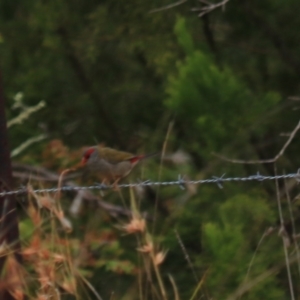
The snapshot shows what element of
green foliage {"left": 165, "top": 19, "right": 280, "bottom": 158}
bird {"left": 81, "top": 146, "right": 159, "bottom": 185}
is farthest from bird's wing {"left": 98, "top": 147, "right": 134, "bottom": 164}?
green foliage {"left": 165, "top": 19, "right": 280, "bottom": 158}

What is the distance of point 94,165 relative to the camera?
6340 millimetres

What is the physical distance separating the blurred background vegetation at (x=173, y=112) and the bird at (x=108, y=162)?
10.0 inches

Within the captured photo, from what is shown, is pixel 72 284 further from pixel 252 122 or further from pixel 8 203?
pixel 252 122

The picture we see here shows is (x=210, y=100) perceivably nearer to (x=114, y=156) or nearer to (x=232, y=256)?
(x=114, y=156)

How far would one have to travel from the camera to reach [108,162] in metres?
6.28

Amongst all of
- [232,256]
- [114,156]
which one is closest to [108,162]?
[114,156]

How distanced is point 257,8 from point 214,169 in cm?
157

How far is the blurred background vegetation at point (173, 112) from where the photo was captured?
5.68 metres

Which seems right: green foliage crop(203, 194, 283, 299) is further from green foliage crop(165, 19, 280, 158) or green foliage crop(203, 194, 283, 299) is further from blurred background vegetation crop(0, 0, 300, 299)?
green foliage crop(165, 19, 280, 158)

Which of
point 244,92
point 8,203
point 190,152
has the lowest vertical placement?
point 190,152

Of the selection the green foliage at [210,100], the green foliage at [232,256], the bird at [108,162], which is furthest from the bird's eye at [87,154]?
the green foliage at [232,256]

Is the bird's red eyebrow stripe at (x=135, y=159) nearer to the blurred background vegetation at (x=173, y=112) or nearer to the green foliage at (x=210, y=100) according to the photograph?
the blurred background vegetation at (x=173, y=112)

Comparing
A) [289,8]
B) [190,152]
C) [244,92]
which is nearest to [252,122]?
[244,92]

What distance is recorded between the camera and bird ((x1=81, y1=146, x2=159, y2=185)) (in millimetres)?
6173
